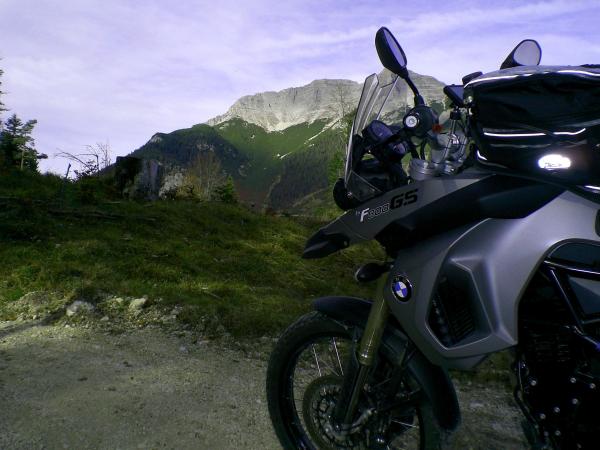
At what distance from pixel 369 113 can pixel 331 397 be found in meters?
1.58

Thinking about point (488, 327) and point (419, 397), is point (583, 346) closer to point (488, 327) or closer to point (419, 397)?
point (488, 327)

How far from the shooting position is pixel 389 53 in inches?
78.2

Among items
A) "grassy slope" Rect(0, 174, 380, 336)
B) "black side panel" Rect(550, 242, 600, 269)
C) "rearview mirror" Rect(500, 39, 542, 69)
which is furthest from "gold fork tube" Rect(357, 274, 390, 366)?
"grassy slope" Rect(0, 174, 380, 336)

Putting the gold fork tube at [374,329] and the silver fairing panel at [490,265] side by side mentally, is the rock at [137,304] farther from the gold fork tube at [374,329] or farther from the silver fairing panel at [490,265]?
the silver fairing panel at [490,265]

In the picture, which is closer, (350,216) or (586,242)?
(586,242)

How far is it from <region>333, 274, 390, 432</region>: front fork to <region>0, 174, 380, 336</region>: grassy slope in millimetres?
2903

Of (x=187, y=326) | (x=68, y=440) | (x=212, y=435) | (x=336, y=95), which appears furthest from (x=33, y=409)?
(x=336, y=95)

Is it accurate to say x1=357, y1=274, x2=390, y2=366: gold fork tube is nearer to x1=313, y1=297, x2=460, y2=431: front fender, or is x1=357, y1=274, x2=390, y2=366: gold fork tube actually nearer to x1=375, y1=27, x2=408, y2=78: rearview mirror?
x1=313, y1=297, x2=460, y2=431: front fender

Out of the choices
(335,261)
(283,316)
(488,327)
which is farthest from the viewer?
(335,261)

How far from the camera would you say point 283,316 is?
563 centimetres

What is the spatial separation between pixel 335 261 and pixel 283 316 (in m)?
5.13

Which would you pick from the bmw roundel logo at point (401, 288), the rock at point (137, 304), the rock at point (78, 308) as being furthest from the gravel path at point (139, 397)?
the bmw roundel logo at point (401, 288)

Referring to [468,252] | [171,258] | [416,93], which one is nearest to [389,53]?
[416,93]

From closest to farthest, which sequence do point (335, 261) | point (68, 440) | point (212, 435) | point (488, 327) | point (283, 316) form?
point (488, 327) → point (68, 440) → point (212, 435) → point (283, 316) → point (335, 261)
